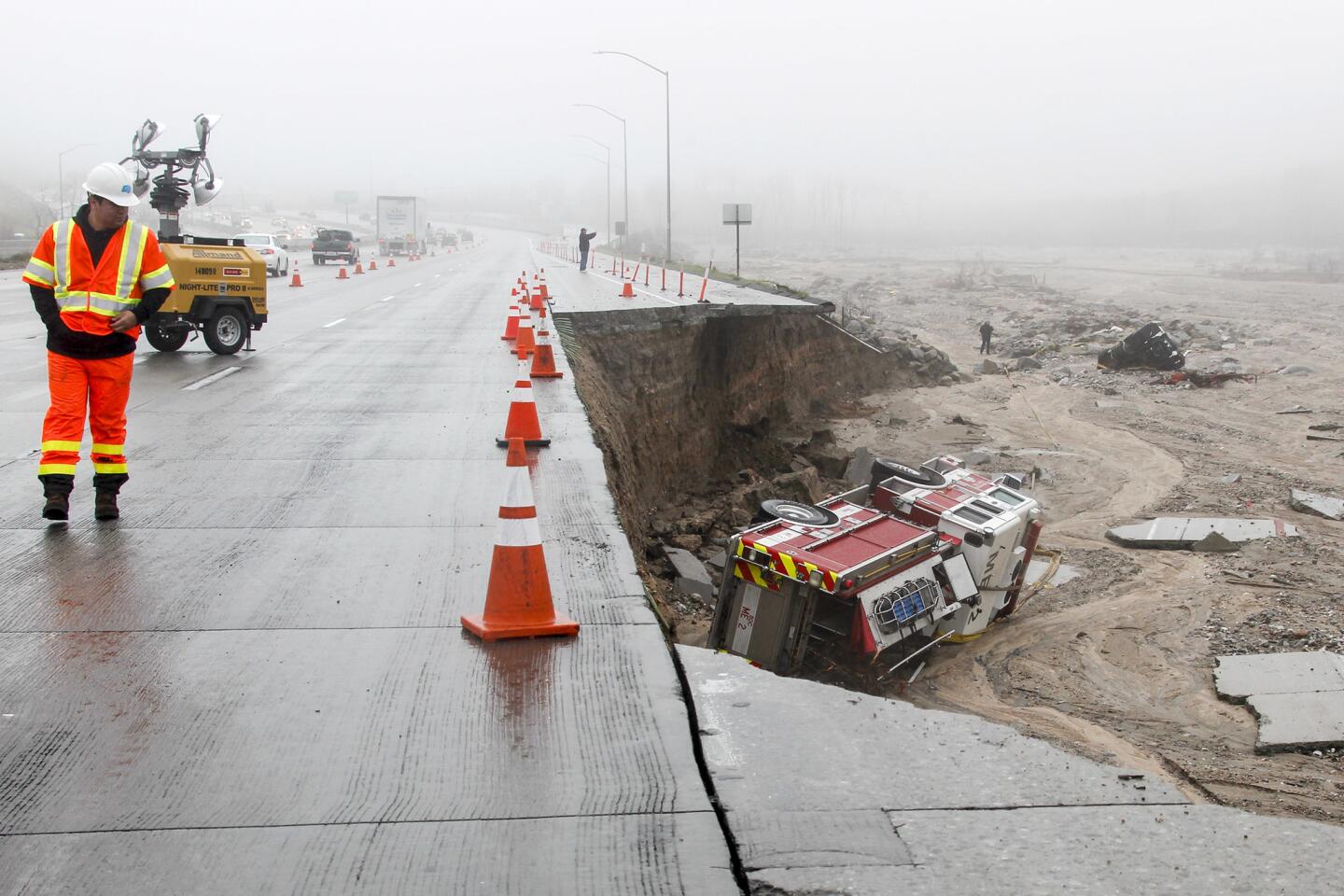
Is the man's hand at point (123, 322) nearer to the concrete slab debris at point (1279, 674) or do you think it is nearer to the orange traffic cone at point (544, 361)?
the orange traffic cone at point (544, 361)

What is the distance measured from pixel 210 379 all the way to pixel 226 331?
2690 millimetres

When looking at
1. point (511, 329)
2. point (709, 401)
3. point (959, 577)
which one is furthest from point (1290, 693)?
point (709, 401)

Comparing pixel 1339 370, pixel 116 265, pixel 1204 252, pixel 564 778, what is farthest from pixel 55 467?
pixel 1204 252

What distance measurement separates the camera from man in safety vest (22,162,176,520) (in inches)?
280

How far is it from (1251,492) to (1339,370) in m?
15.1

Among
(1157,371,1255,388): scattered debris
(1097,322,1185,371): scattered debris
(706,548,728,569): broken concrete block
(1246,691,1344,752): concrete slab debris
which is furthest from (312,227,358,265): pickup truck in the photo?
(1246,691,1344,752): concrete slab debris

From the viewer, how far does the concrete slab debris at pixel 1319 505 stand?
15.4 metres

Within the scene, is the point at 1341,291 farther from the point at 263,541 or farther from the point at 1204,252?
the point at 263,541

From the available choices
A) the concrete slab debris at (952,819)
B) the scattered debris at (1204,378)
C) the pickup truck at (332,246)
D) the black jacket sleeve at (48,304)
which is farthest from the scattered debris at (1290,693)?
the pickup truck at (332,246)

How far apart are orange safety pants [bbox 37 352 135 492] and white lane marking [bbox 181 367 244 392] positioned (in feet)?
19.8

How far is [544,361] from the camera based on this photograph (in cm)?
1471

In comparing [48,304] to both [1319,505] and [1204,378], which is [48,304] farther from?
[1204,378]

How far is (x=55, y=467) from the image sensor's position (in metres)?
7.17

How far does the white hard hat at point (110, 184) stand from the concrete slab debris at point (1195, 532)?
1150 cm
